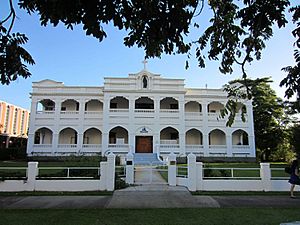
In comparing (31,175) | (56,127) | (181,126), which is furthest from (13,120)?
(31,175)

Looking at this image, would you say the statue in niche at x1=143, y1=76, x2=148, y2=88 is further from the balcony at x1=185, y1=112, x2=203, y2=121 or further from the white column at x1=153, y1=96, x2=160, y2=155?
the balcony at x1=185, y1=112, x2=203, y2=121

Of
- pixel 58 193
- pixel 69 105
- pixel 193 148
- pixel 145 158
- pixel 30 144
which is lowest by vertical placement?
pixel 58 193

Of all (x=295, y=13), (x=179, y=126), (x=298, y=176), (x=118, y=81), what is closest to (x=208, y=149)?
(x=179, y=126)

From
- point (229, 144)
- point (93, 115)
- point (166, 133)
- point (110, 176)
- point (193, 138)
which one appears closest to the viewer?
point (110, 176)

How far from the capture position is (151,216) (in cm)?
675

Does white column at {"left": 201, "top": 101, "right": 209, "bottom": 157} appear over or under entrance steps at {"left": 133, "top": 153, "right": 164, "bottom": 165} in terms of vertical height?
over

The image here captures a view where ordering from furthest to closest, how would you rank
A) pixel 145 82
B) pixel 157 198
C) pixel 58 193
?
pixel 145 82 → pixel 58 193 → pixel 157 198

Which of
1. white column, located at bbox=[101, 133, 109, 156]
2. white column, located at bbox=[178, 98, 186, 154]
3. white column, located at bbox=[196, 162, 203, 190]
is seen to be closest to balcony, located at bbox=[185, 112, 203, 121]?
white column, located at bbox=[178, 98, 186, 154]

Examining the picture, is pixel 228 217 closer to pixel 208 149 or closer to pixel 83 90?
pixel 208 149

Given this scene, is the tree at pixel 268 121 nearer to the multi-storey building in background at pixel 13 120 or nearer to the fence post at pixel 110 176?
the fence post at pixel 110 176

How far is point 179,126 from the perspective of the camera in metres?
28.5

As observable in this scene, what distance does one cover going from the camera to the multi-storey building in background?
47.8 m

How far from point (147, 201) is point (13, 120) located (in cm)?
5092

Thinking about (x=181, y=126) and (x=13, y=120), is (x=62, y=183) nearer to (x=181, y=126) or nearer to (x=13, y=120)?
(x=181, y=126)
